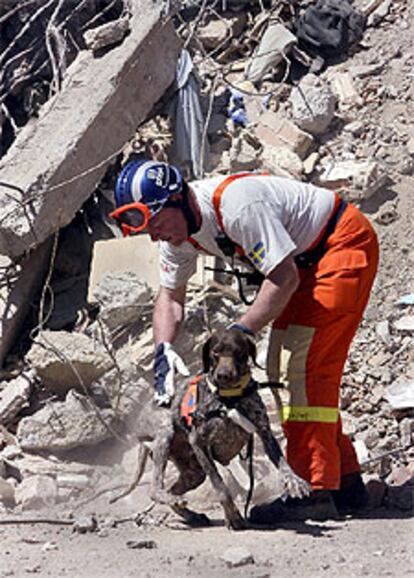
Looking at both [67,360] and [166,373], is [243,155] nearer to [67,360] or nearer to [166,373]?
[67,360]

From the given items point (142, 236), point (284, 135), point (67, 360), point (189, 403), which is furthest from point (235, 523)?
point (284, 135)

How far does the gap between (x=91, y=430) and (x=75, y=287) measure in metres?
1.60

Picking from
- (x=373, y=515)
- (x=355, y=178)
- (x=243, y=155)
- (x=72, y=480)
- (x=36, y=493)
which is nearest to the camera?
(x=373, y=515)

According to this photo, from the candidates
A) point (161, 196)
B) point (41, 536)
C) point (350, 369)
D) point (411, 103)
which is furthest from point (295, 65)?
point (41, 536)

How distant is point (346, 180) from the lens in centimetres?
848

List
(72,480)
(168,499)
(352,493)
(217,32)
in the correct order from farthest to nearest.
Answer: (217,32), (72,480), (352,493), (168,499)

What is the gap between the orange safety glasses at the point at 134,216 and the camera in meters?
5.40

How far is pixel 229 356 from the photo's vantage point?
534 cm

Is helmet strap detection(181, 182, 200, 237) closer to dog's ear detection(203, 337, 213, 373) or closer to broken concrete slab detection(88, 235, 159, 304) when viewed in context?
dog's ear detection(203, 337, 213, 373)

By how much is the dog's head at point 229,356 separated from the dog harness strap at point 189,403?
0.51 feet

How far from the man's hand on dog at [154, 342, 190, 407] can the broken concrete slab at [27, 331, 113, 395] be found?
155 cm

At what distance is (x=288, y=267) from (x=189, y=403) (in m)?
0.77

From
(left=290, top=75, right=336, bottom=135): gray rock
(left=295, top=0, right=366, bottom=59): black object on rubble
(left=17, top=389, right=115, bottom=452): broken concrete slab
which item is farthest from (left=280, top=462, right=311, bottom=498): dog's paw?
(left=295, top=0, right=366, bottom=59): black object on rubble

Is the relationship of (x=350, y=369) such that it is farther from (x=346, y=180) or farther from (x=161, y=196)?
(x=161, y=196)
